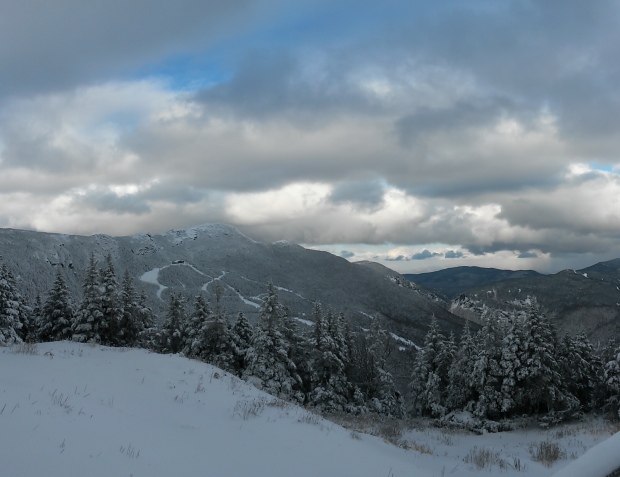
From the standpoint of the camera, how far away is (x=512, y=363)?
34.1 metres

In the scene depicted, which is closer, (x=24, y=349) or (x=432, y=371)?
(x=24, y=349)

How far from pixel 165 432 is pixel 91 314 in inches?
1311

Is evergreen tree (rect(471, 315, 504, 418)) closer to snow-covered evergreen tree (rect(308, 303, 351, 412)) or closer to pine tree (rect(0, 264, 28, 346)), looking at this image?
snow-covered evergreen tree (rect(308, 303, 351, 412))

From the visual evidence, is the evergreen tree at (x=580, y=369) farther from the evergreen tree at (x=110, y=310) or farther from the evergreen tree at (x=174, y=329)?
the evergreen tree at (x=110, y=310)

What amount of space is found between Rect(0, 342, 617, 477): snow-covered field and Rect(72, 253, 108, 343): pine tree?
25.1 metres

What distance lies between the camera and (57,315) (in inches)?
1572

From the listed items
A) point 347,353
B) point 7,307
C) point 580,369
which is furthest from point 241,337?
point 580,369

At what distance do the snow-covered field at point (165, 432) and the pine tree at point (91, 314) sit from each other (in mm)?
25141

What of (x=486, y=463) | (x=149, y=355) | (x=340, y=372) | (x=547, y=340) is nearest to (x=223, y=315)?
(x=340, y=372)

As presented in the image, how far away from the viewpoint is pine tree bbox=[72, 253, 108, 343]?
35656mm

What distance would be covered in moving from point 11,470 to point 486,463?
34.3ft

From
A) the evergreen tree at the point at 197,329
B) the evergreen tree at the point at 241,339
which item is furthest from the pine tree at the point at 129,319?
the evergreen tree at the point at 241,339

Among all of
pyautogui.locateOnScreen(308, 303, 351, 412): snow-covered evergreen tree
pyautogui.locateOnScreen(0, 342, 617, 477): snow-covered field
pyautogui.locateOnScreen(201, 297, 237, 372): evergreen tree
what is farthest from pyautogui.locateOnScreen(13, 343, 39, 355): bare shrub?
pyautogui.locateOnScreen(308, 303, 351, 412): snow-covered evergreen tree

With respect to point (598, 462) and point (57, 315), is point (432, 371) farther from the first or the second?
point (598, 462)
